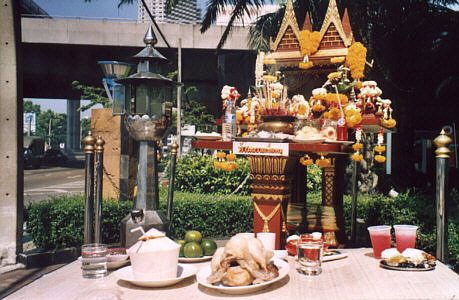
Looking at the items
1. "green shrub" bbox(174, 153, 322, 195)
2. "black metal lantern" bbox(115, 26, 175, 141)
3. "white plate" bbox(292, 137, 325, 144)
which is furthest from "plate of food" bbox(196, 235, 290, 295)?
"green shrub" bbox(174, 153, 322, 195)

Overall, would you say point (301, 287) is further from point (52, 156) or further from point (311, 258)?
point (52, 156)

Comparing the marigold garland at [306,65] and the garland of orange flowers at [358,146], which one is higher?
the marigold garland at [306,65]

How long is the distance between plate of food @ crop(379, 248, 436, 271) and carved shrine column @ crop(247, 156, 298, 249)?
5.90ft

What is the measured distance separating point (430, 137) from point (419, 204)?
11973 millimetres

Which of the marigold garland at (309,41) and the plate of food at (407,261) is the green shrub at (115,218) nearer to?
the marigold garland at (309,41)

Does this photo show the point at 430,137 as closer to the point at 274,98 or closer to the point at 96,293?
the point at 274,98

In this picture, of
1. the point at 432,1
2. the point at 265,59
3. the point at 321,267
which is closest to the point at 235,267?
the point at 321,267

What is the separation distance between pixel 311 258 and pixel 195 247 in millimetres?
822

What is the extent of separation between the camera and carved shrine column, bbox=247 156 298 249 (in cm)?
470

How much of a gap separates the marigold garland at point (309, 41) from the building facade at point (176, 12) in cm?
923

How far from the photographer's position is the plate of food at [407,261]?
2787 mm

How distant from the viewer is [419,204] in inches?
308

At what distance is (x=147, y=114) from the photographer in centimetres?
463

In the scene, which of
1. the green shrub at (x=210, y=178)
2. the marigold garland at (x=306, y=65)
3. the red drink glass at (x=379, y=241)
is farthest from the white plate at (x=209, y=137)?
the green shrub at (x=210, y=178)
